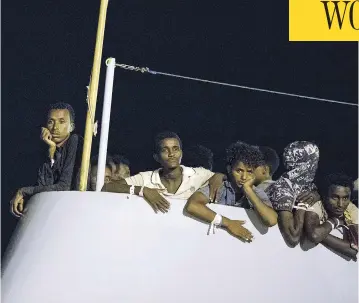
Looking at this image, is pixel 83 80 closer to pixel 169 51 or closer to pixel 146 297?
pixel 169 51

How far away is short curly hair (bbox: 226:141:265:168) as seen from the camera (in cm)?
495

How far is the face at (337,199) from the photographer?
5.20 metres

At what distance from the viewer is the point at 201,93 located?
7.72 m

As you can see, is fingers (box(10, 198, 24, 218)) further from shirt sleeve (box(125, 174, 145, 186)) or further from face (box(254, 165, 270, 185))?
face (box(254, 165, 270, 185))

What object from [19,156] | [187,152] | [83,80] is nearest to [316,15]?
[187,152]

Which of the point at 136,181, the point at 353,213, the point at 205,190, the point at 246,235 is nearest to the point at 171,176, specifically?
the point at 136,181

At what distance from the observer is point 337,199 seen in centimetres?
522

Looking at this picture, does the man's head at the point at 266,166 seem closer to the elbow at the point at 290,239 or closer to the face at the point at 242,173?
the face at the point at 242,173

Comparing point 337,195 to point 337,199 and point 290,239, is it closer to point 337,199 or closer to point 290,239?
point 337,199

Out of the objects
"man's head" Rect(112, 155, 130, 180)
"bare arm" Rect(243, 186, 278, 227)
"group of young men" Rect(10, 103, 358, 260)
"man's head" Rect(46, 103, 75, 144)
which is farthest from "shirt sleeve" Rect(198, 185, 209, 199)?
"man's head" Rect(112, 155, 130, 180)

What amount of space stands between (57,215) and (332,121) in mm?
3548

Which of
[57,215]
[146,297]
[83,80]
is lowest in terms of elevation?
[146,297]

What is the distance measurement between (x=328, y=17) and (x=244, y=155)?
4.34 ft

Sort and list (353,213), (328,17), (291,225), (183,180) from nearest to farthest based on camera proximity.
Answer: (291,225) < (183,180) < (353,213) < (328,17)
